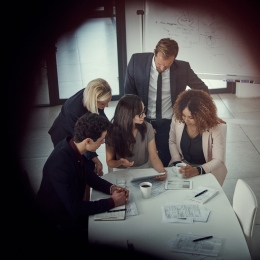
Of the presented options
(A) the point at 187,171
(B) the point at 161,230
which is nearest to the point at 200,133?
(A) the point at 187,171

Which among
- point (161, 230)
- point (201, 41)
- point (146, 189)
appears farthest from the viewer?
point (201, 41)

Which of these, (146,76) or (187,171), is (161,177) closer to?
(187,171)

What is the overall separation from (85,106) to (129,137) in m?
0.36

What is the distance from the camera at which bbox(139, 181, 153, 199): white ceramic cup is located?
6.92 feet

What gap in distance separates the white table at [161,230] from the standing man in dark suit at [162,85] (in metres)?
0.94

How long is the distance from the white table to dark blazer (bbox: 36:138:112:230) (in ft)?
0.29

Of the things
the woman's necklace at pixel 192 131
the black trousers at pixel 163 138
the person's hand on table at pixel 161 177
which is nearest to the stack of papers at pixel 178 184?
the person's hand on table at pixel 161 177

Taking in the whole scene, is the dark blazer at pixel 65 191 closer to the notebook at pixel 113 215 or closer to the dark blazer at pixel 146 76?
the notebook at pixel 113 215

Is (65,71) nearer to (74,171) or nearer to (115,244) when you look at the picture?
(74,171)

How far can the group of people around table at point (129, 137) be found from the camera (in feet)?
6.66

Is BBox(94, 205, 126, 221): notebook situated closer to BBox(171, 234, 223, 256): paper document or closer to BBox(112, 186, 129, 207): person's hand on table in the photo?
BBox(112, 186, 129, 207): person's hand on table

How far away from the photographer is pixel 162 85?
2.90 m

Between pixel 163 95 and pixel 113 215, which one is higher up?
pixel 163 95

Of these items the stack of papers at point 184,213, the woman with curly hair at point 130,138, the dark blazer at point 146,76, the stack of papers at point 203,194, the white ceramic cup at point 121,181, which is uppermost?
the dark blazer at point 146,76
